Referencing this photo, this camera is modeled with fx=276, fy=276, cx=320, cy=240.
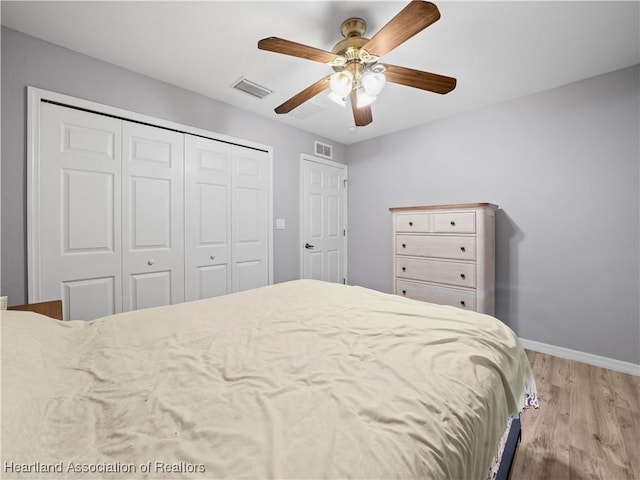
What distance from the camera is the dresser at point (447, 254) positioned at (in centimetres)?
258

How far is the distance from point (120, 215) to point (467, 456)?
264 cm

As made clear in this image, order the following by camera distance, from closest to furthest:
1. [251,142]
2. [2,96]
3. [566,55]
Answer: [2,96] → [566,55] → [251,142]

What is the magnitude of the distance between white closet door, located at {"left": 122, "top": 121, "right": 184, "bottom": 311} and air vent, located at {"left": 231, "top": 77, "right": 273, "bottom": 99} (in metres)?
0.71

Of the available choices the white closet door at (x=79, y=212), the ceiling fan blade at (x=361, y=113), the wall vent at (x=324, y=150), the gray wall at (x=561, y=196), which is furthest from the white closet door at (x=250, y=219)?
the gray wall at (x=561, y=196)

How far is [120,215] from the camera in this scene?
225 cm

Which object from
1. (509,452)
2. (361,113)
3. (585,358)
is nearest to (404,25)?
(361,113)

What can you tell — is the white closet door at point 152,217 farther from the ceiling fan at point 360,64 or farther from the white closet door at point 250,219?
the ceiling fan at point 360,64

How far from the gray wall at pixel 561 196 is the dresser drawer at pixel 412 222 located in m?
0.51

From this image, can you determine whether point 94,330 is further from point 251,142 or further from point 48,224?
point 251,142

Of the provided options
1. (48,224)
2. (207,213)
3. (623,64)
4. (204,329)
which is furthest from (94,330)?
(623,64)

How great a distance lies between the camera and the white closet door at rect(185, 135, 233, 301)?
2639 mm

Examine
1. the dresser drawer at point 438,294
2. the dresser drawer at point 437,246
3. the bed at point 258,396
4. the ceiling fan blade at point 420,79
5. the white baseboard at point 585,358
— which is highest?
the ceiling fan blade at point 420,79

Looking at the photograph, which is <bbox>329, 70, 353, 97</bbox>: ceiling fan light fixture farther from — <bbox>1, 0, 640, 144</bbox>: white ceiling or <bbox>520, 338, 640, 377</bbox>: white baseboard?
<bbox>520, 338, 640, 377</bbox>: white baseboard

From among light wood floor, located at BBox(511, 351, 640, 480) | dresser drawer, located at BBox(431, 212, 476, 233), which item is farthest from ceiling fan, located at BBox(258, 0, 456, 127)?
light wood floor, located at BBox(511, 351, 640, 480)
